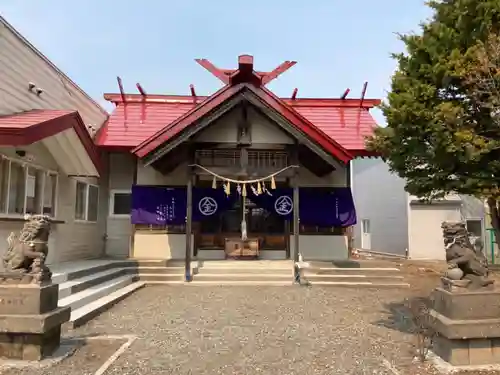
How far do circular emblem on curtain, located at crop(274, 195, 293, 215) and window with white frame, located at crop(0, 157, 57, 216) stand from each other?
240 inches

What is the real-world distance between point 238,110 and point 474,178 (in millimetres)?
7424

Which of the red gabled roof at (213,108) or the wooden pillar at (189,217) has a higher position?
the red gabled roof at (213,108)

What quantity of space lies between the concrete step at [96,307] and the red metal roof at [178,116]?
546 centimetres

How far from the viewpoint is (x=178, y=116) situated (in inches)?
581

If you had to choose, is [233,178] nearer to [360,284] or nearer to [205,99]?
[205,99]

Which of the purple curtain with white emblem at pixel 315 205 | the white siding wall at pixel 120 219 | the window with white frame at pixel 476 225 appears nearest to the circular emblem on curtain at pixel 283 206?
the purple curtain with white emblem at pixel 315 205

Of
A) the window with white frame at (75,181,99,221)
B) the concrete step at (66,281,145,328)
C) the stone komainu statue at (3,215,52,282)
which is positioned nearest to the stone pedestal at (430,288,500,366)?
the stone komainu statue at (3,215,52,282)

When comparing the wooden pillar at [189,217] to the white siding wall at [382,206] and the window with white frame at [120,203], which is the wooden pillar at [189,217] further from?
the white siding wall at [382,206]

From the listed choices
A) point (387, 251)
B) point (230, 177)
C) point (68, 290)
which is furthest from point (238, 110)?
point (387, 251)

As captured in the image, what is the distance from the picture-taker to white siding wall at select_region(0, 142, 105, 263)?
9.55 metres

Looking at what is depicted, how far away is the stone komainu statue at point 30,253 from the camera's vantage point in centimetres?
468

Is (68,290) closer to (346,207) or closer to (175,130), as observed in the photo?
(175,130)

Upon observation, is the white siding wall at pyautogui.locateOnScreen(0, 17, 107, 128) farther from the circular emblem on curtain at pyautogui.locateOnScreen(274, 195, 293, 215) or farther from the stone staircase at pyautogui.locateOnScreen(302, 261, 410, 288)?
the stone staircase at pyautogui.locateOnScreen(302, 261, 410, 288)

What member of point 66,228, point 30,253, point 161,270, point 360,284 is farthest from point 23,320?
point 360,284
